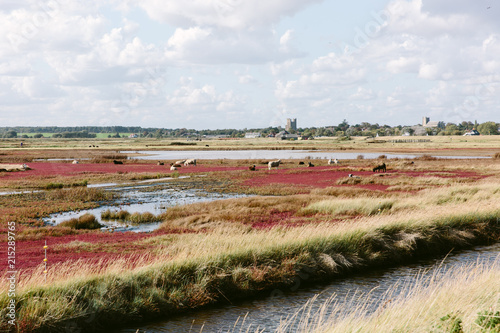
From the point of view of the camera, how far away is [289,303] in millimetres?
13070

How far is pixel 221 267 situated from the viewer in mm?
14094

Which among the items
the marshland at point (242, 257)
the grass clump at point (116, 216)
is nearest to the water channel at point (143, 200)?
the grass clump at point (116, 216)

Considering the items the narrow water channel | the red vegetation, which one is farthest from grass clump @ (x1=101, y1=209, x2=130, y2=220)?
the red vegetation

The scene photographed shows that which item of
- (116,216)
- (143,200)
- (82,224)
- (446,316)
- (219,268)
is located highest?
(446,316)

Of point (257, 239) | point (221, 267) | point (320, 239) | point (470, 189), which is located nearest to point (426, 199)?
point (470, 189)

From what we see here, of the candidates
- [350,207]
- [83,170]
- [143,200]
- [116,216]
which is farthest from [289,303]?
[83,170]

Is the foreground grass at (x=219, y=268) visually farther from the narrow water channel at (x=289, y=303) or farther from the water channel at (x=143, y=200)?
the water channel at (x=143, y=200)

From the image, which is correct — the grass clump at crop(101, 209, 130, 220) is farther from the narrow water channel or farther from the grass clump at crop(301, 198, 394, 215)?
the narrow water channel

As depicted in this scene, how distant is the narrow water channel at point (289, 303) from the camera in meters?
11.4

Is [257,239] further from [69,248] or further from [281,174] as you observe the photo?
[281,174]

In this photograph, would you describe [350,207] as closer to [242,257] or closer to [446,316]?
[242,257]

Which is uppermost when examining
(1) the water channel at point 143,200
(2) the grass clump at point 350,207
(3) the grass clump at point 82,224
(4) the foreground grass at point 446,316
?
(4) the foreground grass at point 446,316

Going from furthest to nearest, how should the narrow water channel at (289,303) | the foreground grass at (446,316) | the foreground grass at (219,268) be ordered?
the narrow water channel at (289,303) → the foreground grass at (219,268) → the foreground grass at (446,316)

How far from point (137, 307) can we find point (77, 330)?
170 cm
